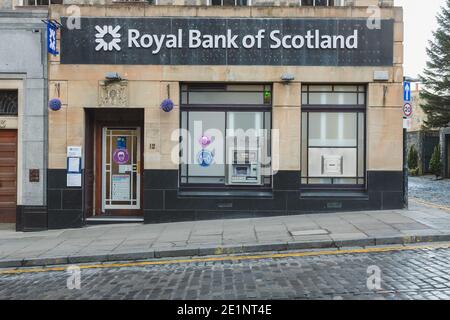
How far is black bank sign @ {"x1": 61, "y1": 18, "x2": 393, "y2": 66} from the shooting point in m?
11.9

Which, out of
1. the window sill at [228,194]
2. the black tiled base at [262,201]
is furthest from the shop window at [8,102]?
the window sill at [228,194]

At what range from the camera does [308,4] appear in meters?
12.3

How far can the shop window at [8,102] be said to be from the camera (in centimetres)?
1220

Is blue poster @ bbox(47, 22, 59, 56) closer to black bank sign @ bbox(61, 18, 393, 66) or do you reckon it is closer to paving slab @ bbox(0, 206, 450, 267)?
black bank sign @ bbox(61, 18, 393, 66)

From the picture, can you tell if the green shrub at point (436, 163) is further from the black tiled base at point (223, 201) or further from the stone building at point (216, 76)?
the stone building at point (216, 76)

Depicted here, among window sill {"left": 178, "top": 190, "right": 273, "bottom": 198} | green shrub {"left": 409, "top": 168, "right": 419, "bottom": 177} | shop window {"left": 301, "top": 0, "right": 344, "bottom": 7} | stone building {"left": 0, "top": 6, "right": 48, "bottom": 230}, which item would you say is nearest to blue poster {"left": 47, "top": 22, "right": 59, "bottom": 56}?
stone building {"left": 0, "top": 6, "right": 48, "bottom": 230}

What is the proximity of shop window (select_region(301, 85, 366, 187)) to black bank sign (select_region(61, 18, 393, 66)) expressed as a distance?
2.90 feet

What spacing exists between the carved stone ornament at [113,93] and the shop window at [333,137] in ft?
15.7

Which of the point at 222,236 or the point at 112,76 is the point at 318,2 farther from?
the point at 222,236

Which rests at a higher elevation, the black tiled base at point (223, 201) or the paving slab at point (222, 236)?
the black tiled base at point (223, 201)

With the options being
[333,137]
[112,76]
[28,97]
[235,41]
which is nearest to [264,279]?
[333,137]

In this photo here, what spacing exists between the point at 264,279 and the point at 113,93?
24.1ft
